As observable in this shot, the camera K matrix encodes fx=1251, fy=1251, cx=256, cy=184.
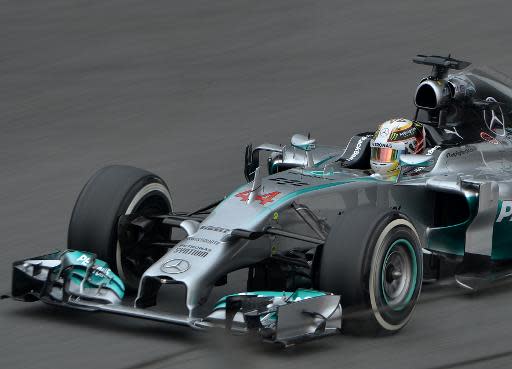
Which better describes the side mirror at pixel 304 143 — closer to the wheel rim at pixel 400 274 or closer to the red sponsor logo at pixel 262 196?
the red sponsor logo at pixel 262 196

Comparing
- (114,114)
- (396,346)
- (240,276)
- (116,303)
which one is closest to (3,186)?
(114,114)

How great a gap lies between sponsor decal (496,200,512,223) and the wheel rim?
4.32 ft

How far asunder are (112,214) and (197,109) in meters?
6.24

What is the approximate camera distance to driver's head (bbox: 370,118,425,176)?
976 centimetres

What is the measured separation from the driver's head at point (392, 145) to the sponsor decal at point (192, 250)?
77.6 inches

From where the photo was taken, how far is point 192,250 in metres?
8.41

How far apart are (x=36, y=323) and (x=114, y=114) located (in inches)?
261

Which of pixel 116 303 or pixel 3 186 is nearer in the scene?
pixel 116 303

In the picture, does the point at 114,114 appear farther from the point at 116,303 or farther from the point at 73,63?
the point at 116,303

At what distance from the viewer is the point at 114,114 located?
48.9 ft

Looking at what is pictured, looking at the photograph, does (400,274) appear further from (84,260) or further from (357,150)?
(84,260)

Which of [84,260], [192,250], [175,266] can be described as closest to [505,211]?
[192,250]

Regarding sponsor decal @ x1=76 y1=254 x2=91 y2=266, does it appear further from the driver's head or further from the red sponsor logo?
the driver's head

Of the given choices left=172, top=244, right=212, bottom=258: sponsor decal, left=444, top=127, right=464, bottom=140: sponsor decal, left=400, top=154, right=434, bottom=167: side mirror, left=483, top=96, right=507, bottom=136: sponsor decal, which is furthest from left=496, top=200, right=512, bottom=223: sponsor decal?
left=172, top=244, right=212, bottom=258: sponsor decal
